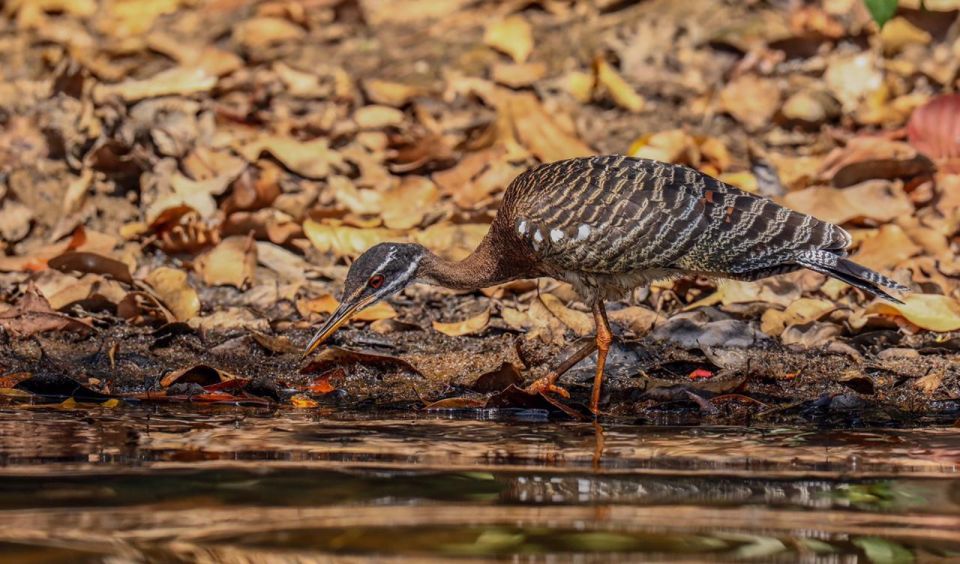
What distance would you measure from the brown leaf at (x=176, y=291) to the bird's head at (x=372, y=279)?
3.61ft

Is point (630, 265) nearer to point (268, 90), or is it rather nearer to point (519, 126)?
point (519, 126)

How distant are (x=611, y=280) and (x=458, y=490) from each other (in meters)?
3.23

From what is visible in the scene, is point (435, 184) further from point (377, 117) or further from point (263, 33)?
point (263, 33)

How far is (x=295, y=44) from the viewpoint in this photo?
13.8m

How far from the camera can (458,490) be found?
520cm

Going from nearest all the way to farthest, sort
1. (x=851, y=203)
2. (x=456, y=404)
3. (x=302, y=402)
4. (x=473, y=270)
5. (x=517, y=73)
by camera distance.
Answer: (x=456, y=404) → (x=302, y=402) → (x=473, y=270) → (x=851, y=203) → (x=517, y=73)

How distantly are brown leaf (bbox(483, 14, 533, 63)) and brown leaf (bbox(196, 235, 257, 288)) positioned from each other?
4.13 metres

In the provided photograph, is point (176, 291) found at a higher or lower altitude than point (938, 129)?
lower

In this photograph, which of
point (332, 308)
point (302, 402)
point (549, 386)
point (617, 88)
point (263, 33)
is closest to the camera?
point (302, 402)

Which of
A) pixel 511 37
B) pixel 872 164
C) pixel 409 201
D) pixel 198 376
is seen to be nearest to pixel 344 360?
pixel 198 376

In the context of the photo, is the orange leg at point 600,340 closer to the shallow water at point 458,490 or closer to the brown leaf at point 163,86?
the shallow water at point 458,490

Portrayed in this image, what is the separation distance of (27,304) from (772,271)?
4.68m

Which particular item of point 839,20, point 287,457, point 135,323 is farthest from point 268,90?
point 287,457

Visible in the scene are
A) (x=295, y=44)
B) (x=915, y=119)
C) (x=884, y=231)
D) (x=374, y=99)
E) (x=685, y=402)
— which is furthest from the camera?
(x=295, y=44)
